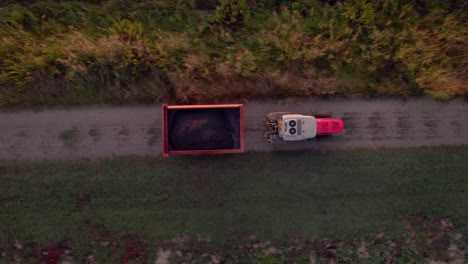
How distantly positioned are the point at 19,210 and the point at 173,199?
452cm

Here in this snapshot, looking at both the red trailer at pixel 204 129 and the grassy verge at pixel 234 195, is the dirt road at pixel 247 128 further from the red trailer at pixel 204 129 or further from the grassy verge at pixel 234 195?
the red trailer at pixel 204 129

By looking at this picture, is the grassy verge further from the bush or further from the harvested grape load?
the bush

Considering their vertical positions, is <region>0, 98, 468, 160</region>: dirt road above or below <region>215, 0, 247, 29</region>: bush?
below

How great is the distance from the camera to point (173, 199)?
9.81 m

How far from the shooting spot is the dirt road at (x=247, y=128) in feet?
32.1

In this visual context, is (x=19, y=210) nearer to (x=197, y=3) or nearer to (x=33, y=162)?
(x=33, y=162)

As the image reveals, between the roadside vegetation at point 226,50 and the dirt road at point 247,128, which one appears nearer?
A: the roadside vegetation at point 226,50

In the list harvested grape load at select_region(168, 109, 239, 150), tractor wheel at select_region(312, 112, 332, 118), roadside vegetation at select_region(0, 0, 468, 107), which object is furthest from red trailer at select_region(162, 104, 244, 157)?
tractor wheel at select_region(312, 112, 332, 118)

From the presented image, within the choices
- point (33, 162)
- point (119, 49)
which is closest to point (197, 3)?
point (119, 49)

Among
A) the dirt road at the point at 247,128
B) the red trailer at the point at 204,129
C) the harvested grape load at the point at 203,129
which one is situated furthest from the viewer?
the dirt road at the point at 247,128

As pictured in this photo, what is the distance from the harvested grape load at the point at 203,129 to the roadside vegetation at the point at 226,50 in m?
0.59

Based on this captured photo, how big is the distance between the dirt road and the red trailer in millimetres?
665

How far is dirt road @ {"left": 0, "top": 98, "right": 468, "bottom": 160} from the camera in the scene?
9.77 metres

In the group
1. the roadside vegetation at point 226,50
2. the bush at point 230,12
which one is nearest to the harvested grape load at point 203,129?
the roadside vegetation at point 226,50
